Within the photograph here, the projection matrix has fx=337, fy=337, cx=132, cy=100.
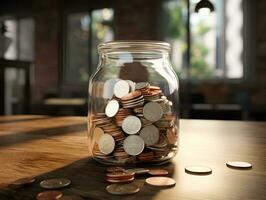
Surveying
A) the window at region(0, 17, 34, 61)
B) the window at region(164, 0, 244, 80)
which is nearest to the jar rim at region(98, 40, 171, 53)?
the window at region(164, 0, 244, 80)

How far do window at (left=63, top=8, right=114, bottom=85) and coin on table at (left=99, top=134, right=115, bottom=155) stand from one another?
512 cm

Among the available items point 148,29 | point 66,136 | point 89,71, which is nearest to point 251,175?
point 66,136

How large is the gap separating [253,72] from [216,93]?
57 centimetres

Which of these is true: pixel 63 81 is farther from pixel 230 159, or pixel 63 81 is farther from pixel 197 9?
pixel 230 159

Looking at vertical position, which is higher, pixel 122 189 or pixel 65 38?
pixel 65 38

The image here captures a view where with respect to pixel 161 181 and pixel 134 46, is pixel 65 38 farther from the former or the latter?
pixel 161 181

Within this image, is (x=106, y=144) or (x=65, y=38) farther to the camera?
(x=65, y=38)

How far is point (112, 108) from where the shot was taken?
51 centimetres

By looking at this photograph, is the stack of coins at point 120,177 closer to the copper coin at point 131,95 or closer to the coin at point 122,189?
the coin at point 122,189

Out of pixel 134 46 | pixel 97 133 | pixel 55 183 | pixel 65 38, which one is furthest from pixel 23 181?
pixel 65 38

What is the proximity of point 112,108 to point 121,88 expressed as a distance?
0.04 m

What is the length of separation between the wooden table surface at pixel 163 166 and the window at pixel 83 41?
4878 millimetres

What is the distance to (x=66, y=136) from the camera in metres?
0.82

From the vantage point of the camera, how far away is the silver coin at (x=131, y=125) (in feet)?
1.59
